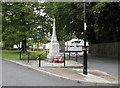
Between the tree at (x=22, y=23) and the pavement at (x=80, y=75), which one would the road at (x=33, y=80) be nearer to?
the pavement at (x=80, y=75)

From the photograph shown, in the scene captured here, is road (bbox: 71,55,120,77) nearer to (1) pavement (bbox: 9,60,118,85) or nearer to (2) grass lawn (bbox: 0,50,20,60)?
(1) pavement (bbox: 9,60,118,85)

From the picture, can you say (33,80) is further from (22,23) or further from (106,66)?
(22,23)

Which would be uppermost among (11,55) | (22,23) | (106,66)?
(22,23)

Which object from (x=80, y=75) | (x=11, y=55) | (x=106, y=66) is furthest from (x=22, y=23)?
(x=80, y=75)

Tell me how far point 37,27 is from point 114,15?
42.8 feet

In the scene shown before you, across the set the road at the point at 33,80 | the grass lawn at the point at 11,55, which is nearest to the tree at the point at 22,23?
the grass lawn at the point at 11,55

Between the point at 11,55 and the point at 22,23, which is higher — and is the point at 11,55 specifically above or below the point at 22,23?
below

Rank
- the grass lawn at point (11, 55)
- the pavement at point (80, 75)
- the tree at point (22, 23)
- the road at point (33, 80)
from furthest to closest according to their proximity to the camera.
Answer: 1. the tree at point (22, 23)
2. the grass lawn at point (11, 55)
3. the pavement at point (80, 75)
4. the road at point (33, 80)

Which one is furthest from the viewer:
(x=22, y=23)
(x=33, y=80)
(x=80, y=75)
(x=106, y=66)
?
(x=22, y=23)

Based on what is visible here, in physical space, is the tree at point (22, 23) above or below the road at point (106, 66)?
above

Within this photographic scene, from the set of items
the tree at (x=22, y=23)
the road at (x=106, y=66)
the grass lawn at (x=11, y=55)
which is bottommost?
the road at (x=106, y=66)

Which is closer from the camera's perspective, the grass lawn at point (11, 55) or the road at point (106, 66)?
the road at point (106, 66)

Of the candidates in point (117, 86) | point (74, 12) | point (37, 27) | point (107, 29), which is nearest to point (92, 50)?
point (107, 29)

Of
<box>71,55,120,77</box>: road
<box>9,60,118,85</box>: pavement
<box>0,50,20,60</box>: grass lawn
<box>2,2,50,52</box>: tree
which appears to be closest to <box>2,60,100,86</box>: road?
<box>9,60,118,85</box>: pavement
